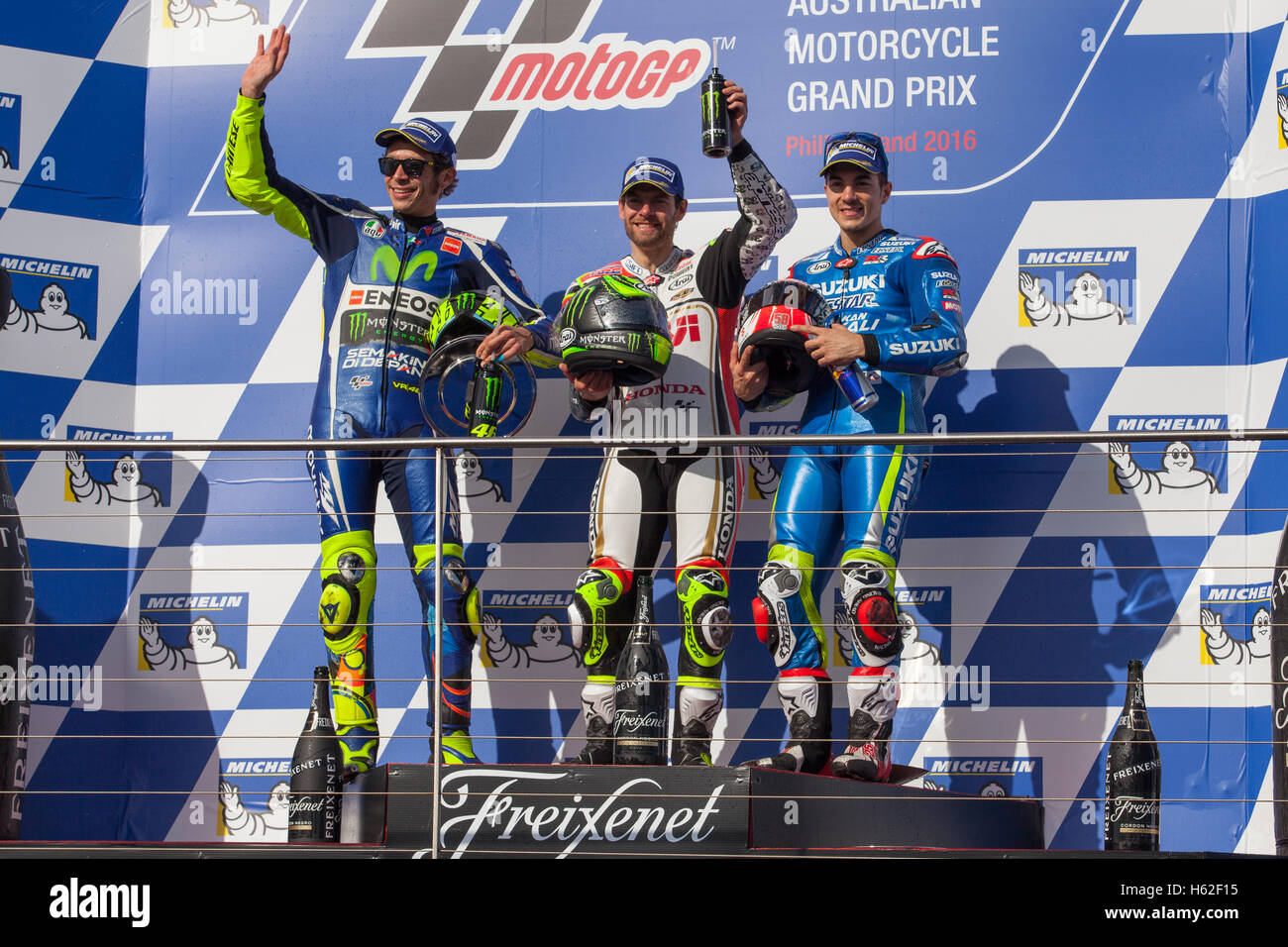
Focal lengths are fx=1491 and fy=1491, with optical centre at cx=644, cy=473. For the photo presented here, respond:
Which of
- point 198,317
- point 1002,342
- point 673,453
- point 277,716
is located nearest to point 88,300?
point 198,317

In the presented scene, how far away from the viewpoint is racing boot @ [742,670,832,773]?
12.1 feet

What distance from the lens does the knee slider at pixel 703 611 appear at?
3.76 metres

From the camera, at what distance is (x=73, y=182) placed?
503 cm

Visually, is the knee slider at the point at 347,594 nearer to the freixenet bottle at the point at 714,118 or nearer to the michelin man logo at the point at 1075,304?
the freixenet bottle at the point at 714,118

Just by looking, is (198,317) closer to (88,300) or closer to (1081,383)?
(88,300)

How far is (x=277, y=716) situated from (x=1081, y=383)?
2.82 metres

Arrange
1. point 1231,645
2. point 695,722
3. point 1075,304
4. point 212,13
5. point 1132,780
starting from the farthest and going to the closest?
point 212,13 → point 1075,304 → point 1231,645 → point 1132,780 → point 695,722

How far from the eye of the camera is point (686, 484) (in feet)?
13.1

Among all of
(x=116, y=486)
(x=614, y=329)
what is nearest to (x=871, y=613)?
(x=614, y=329)

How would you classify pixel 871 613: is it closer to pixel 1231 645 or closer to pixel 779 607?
pixel 779 607

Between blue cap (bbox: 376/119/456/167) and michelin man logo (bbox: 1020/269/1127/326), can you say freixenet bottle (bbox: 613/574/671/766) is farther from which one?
michelin man logo (bbox: 1020/269/1127/326)

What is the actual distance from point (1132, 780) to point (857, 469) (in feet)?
3.54

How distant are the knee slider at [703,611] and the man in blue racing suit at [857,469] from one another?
0.32ft
